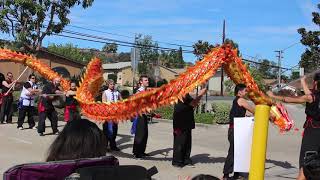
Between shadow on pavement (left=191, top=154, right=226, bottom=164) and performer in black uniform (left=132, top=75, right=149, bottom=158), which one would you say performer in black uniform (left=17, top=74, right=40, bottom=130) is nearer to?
performer in black uniform (left=132, top=75, right=149, bottom=158)

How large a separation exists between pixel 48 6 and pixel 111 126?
8.86m

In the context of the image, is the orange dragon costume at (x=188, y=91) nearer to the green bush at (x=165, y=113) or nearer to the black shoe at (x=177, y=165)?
the black shoe at (x=177, y=165)

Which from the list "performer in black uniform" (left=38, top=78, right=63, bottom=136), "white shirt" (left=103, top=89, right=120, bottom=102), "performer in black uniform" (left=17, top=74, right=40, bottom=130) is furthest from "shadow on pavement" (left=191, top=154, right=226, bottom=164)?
"performer in black uniform" (left=17, top=74, right=40, bottom=130)

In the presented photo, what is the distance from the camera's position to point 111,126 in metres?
11.8

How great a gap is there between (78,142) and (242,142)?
410cm

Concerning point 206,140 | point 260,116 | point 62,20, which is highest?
point 62,20

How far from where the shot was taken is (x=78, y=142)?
9.61 feet

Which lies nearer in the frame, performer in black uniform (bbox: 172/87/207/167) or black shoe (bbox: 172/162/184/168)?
performer in black uniform (bbox: 172/87/207/167)

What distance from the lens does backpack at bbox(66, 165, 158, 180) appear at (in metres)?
2.63

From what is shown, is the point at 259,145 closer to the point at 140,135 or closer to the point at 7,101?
the point at 140,135

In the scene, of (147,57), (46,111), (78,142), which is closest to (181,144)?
(46,111)

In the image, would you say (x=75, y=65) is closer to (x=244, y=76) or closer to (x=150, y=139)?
(x=150, y=139)

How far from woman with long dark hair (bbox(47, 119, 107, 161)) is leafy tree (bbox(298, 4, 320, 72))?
36520 millimetres

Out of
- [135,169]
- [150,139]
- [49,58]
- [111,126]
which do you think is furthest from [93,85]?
[49,58]
